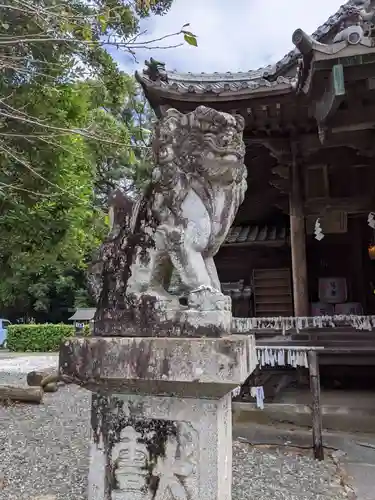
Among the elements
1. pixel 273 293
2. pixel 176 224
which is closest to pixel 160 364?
pixel 176 224

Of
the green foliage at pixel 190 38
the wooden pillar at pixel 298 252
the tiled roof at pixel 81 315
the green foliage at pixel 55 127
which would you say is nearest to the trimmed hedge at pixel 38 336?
the tiled roof at pixel 81 315

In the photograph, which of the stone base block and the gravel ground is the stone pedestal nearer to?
the stone base block

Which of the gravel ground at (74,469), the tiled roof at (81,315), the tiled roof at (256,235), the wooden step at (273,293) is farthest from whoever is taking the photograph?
the tiled roof at (81,315)

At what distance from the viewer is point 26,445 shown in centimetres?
489

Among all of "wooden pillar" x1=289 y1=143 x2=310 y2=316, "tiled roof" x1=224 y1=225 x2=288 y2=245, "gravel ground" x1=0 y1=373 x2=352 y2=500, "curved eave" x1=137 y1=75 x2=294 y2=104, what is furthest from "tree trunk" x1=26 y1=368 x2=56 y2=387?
"curved eave" x1=137 y1=75 x2=294 y2=104

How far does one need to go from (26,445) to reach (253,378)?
11.0 ft

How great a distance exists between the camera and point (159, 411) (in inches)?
78.2

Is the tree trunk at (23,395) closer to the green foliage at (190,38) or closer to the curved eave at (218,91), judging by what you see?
the curved eave at (218,91)

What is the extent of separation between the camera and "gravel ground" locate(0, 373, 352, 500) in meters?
3.41

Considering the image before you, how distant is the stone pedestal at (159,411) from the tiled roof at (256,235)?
5.11 metres

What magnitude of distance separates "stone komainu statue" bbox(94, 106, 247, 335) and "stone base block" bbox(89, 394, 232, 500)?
15.6 inches

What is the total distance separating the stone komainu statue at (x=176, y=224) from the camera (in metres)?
2.08

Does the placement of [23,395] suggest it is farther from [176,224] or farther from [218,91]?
[176,224]

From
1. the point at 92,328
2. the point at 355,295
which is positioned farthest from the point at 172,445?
the point at 355,295
